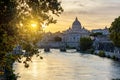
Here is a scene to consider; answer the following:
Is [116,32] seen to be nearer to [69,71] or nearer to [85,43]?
[69,71]

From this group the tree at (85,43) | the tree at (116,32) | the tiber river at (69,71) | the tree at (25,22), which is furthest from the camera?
the tree at (85,43)

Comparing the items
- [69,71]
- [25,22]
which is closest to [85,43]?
[69,71]

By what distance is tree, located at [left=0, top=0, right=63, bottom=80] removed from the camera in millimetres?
11180

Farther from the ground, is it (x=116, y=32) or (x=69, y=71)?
(x=116, y=32)

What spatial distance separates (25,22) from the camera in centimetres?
1146

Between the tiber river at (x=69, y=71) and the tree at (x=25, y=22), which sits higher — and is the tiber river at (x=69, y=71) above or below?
below

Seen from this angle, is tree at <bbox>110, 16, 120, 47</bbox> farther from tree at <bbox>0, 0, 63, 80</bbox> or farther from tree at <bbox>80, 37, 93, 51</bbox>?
tree at <bbox>0, 0, 63, 80</bbox>

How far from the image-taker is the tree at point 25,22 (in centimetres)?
1118

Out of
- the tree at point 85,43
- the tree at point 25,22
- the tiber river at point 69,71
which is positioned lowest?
the tiber river at point 69,71

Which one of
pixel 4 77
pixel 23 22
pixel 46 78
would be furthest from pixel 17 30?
pixel 46 78

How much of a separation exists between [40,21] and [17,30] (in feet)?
2.15

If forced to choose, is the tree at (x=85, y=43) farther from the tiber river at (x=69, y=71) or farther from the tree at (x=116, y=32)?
the tiber river at (x=69, y=71)

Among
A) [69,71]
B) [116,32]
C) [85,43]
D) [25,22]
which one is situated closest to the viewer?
[25,22]

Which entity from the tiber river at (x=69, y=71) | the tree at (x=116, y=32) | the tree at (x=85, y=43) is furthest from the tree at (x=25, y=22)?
the tree at (x=85, y=43)
